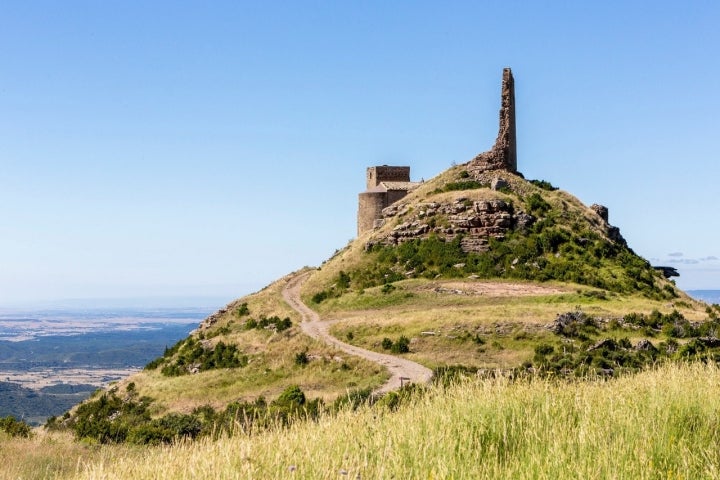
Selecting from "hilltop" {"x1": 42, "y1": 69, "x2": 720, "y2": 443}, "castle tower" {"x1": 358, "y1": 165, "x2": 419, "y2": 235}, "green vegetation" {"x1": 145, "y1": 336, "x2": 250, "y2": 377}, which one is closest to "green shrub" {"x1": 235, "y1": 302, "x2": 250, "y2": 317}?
"hilltop" {"x1": 42, "y1": 69, "x2": 720, "y2": 443}

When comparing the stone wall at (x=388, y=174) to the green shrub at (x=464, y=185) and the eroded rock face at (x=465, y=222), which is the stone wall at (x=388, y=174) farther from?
the eroded rock face at (x=465, y=222)

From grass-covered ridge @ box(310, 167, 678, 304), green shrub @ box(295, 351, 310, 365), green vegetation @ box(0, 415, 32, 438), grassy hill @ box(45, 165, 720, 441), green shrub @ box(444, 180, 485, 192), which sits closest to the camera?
green vegetation @ box(0, 415, 32, 438)

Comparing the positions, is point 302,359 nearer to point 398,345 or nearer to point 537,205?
point 398,345

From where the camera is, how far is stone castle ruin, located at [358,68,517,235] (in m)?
57.8

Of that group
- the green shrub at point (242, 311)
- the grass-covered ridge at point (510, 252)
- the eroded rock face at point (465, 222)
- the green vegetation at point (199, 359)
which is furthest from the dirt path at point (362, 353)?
the eroded rock face at point (465, 222)

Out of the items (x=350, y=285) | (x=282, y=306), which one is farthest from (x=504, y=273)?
(x=282, y=306)

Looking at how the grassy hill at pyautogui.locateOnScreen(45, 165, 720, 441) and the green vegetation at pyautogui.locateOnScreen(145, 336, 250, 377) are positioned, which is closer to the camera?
the grassy hill at pyautogui.locateOnScreen(45, 165, 720, 441)

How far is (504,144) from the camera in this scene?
196ft

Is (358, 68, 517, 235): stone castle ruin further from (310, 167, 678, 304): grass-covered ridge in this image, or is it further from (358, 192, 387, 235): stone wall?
(310, 167, 678, 304): grass-covered ridge

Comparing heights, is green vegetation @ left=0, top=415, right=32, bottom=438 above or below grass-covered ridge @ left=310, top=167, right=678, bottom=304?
below

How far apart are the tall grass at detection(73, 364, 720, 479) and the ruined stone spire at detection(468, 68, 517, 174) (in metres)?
46.2

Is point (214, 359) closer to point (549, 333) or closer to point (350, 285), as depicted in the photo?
point (350, 285)

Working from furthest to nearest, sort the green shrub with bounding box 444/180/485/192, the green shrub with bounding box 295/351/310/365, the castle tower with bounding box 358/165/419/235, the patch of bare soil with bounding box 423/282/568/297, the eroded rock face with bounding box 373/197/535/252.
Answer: the castle tower with bounding box 358/165/419/235
the green shrub with bounding box 444/180/485/192
the eroded rock face with bounding box 373/197/535/252
the patch of bare soil with bounding box 423/282/568/297
the green shrub with bounding box 295/351/310/365

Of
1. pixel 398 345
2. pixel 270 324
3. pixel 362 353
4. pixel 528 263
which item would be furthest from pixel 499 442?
pixel 528 263
